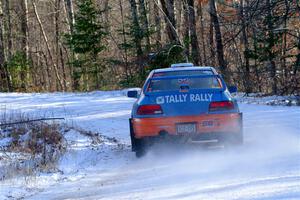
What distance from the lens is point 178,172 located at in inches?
297

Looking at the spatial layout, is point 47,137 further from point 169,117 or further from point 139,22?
point 139,22

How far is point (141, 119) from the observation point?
8648 millimetres

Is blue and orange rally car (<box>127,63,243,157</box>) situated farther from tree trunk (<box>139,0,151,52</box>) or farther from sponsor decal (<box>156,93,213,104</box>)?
tree trunk (<box>139,0,151,52</box>)

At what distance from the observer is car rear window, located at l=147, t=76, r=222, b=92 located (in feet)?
29.9

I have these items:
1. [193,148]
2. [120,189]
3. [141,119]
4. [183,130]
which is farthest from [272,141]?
[120,189]

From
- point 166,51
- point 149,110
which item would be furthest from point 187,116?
point 166,51

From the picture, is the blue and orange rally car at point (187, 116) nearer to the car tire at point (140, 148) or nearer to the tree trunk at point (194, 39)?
the car tire at point (140, 148)

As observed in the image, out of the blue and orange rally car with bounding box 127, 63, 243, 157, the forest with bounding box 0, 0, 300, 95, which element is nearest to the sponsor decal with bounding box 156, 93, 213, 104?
the blue and orange rally car with bounding box 127, 63, 243, 157

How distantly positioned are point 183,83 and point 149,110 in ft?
3.09

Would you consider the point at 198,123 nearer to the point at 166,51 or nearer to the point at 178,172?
the point at 178,172

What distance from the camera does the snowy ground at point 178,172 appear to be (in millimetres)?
6207

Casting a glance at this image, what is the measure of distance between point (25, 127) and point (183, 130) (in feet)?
15.0

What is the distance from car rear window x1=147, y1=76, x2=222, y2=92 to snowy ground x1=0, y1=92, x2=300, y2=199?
1.21 m

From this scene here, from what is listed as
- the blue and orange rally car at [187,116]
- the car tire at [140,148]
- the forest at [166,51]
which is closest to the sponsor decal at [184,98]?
the blue and orange rally car at [187,116]
